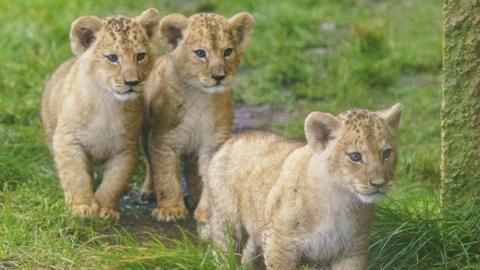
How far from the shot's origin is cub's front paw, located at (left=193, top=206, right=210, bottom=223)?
886 centimetres

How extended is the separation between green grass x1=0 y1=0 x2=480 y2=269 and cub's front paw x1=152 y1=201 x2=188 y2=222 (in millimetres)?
426

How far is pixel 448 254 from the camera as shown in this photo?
749 centimetres

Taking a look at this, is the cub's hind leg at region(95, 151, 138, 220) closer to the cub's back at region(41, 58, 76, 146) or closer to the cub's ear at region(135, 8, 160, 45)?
the cub's back at region(41, 58, 76, 146)

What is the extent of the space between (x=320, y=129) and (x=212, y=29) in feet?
7.24

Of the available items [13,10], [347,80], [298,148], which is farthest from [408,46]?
[298,148]

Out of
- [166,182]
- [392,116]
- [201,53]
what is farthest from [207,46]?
[392,116]

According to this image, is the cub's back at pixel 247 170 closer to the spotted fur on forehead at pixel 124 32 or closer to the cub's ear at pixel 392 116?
the cub's ear at pixel 392 116

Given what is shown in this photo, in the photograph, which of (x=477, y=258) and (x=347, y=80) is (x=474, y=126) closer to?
(x=477, y=258)

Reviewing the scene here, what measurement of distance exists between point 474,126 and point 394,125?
1.02 metres

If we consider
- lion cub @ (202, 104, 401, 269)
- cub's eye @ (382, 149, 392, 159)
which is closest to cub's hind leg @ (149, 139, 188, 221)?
lion cub @ (202, 104, 401, 269)

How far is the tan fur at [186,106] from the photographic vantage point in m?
8.88

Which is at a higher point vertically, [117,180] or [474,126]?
[474,126]

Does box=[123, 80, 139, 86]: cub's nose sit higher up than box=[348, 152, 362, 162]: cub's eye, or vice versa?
box=[123, 80, 139, 86]: cub's nose

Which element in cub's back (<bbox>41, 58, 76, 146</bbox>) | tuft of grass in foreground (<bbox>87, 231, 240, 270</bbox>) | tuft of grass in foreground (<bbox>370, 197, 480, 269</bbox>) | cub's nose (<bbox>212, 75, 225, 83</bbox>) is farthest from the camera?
cub's back (<bbox>41, 58, 76, 146</bbox>)
